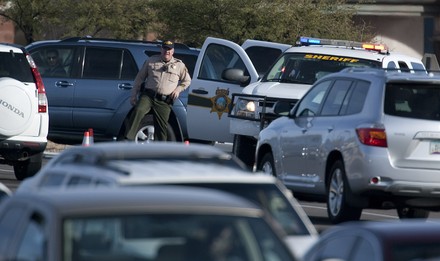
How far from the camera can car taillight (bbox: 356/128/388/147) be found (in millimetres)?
13078

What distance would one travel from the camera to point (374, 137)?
43.0 ft

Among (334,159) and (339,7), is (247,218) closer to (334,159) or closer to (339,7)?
(334,159)

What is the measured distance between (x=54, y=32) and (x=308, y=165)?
2600 centimetres

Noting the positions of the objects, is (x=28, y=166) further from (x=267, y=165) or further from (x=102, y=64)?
(x=267, y=165)

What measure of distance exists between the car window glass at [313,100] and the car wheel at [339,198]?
101 centimetres

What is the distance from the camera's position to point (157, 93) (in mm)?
18766

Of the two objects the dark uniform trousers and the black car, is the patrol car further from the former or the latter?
the black car

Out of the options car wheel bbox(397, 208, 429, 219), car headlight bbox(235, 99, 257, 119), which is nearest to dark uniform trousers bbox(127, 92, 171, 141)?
car headlight bbox(235, 99, 257, 119)

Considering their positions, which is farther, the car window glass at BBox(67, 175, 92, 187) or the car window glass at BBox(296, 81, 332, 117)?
the car window glass at BBox(296, 81, 332, 117)

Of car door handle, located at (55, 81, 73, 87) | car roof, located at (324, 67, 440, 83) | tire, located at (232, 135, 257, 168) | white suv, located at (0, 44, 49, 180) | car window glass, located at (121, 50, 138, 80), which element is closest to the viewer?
car roof, located at (324, 67, 440, 83)

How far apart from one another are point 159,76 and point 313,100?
4465mm

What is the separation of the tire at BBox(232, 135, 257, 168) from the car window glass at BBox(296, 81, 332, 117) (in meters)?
3.17

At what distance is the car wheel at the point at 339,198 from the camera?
13.5m

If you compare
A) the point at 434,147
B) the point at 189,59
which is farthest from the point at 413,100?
the point at 189,59
